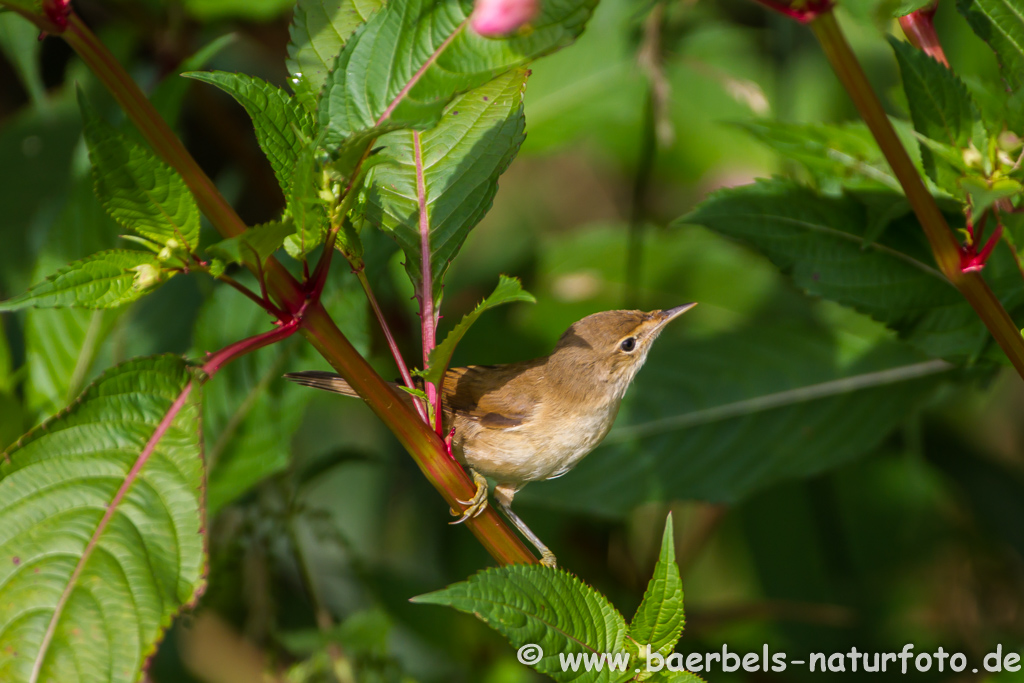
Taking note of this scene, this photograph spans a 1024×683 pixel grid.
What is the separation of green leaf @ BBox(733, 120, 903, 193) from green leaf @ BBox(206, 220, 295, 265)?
1.13 m

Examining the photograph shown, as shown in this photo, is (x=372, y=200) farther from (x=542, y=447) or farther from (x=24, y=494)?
(x=542, y=447)

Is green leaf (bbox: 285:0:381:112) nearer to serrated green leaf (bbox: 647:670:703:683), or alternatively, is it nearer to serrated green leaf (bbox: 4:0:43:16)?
serrated green leaf (bbox: 4:0:43:16)

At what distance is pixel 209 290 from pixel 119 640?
1.46m

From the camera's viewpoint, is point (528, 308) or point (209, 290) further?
point (528, 308)

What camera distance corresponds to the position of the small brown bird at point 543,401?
6.72 ft

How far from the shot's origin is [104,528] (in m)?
1.31

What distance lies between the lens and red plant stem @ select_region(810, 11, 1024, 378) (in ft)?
3.76

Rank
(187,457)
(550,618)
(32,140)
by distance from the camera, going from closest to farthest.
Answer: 1. (550,618)
2. (187,457)
3. (32,140)

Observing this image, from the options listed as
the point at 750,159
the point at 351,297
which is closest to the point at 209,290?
the point at 351,297

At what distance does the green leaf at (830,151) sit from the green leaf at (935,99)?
0.45 m

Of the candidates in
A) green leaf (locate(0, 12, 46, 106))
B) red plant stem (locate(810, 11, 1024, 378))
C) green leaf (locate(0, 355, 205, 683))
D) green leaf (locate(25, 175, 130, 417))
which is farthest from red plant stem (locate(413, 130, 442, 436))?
green leaf (locate(0, 12, 46, 106))

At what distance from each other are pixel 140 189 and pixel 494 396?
1.17 metres

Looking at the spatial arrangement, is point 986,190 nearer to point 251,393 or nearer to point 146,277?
point 146,277

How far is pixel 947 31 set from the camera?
3348mm
